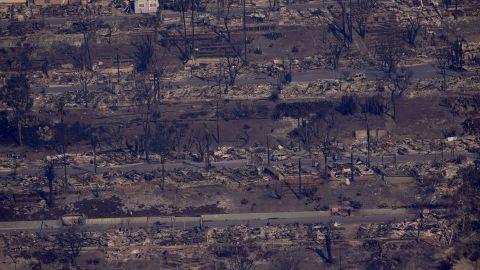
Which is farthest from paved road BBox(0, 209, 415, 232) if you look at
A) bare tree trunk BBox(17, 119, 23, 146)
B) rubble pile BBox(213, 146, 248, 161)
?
bare tree trunk BBox(17, 119, 23, 146)

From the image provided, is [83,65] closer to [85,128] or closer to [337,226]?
[85,128]

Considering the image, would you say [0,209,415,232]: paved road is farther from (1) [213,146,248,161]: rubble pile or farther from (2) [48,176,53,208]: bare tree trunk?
(1) [213,146,248,161]: rubble pile

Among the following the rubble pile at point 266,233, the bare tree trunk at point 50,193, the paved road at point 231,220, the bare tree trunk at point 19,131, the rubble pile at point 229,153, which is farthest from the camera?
the bare tree trunk at point 19,131

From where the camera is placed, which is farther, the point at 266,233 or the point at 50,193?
the point at 50,193

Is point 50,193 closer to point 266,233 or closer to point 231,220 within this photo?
point 231,220

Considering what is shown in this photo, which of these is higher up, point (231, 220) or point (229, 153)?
point (229, 153)

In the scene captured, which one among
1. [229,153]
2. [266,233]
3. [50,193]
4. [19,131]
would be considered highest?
[19,131]

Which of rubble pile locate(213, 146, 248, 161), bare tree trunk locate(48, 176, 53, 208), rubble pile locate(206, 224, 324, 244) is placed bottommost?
rubble pile locate(206, 224, 324, 244)

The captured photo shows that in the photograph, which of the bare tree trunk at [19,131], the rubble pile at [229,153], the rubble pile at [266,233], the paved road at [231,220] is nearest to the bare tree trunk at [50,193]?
the paved road at [231,220]

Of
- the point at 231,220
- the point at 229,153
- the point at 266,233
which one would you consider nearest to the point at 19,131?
the point at 229,153

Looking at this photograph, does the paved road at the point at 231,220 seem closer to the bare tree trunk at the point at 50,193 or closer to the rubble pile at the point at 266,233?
the rubble pile at the point at 266,233

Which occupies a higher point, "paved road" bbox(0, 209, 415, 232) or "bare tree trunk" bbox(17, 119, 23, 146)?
"bare tree trunk" bbox(17, 119, 23, 146)
